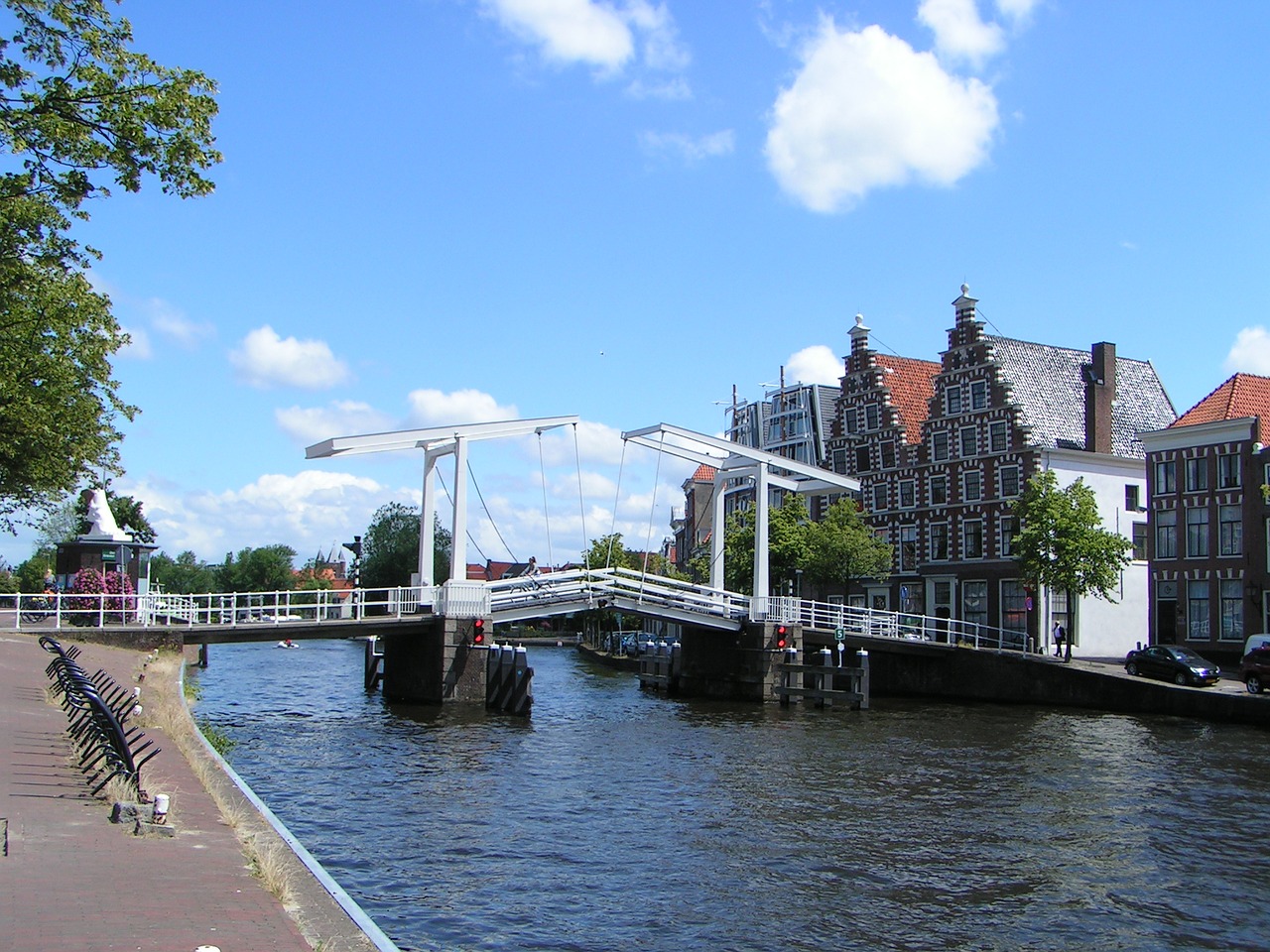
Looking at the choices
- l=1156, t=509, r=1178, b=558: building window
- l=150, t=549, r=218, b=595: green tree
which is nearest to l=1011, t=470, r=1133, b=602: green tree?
l=1156, t=509, r=1178, b=558: building window

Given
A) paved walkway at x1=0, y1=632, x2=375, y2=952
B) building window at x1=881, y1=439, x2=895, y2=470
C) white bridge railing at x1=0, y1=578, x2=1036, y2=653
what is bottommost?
paved walkway at x1=0, y1=632, x2=375, y2=952

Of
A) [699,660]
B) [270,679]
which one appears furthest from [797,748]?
[270,679]

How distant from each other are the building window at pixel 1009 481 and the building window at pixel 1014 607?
3.40m

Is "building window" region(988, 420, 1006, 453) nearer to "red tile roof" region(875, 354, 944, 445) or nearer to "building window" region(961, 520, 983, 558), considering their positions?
"building window" region(961, 520, 983, 558)

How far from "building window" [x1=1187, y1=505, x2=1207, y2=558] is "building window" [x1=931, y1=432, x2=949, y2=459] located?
450 inches

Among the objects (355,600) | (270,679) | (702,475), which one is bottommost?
(270,679)

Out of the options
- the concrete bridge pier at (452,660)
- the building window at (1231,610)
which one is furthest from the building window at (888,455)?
the concrete bridge pier at (452,660)

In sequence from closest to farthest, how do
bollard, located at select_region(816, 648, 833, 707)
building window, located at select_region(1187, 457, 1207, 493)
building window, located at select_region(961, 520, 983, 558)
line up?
bollard, located at select_region(816, 648, 833, 707) < building window, located at select_region(1187, 457, 1207, 493) < building window, located at select_region(961, 520, 983, 558)

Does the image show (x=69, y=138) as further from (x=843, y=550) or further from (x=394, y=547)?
(x=394, y=547)

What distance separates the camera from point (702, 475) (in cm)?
9181

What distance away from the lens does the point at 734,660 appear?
40.5m

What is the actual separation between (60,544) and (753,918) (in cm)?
2955

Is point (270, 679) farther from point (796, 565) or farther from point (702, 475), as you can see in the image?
point (702, 475)

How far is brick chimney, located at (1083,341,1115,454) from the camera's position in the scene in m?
48.9
